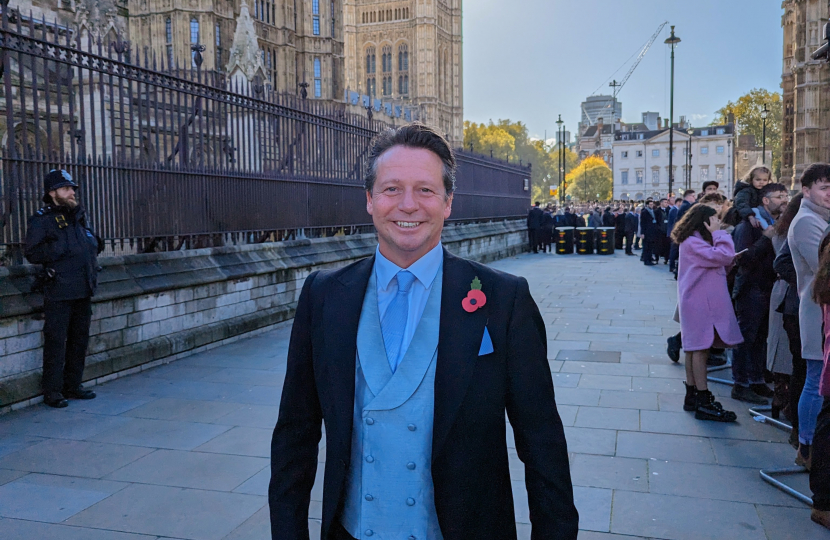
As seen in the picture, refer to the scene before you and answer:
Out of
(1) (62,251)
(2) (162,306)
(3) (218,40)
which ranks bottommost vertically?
(2) (162,306)

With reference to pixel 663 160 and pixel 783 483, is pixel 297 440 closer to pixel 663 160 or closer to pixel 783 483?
pixel 783 483

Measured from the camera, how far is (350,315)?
186cm

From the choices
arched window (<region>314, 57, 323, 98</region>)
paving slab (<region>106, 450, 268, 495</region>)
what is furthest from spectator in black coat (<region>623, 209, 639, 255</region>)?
arched window (<region>314, 57, 323, 98</region>)

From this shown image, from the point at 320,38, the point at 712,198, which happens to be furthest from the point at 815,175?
the point at 320,38

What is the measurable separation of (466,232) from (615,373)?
13262mm

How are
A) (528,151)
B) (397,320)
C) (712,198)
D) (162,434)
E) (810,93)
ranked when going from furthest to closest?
(528,151)
(810,93)
(712,198)
(162,434)
(397,320)

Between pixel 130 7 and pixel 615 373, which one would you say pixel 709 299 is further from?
A: pixel 130 7

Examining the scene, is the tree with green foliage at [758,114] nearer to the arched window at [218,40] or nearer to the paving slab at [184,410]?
the arched window at [218,40]

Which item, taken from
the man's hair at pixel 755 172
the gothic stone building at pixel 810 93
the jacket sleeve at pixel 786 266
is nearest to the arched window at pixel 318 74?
the gothic stone building at pixel 810 93

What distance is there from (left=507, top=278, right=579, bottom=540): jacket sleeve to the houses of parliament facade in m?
0.61

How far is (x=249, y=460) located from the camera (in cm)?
463

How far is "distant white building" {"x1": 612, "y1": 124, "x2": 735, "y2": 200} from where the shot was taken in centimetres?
9269

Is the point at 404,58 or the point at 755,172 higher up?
the point at 404,58

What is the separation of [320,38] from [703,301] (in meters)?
52.7
